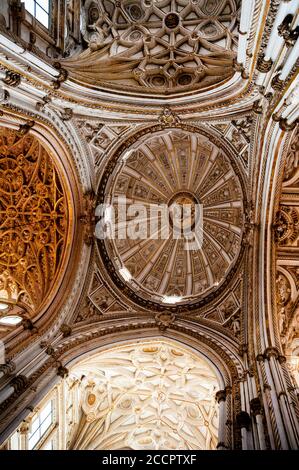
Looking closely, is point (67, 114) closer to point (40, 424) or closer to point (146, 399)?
point (40, 424)

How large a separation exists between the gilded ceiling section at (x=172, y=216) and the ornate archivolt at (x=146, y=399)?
7.72 ft

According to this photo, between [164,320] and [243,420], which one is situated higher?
[164,320]

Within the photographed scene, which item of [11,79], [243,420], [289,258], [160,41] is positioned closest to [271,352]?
[243,420]

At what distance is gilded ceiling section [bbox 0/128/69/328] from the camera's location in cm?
1493

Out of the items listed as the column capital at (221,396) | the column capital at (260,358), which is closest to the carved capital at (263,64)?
the column capital at (260,358)

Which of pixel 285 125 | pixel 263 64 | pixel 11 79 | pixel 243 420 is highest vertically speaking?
pixel 285 125

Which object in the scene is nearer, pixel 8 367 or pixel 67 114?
pixel 8 367

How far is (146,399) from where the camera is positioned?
1708 centimetres

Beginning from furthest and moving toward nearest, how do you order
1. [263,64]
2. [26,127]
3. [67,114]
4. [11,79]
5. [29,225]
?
[29,225] < [67,114] < [26,127] < [263,64] < [11,79]

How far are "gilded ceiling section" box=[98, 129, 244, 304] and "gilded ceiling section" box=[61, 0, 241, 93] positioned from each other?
2335 mm

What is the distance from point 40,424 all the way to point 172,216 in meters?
10.1

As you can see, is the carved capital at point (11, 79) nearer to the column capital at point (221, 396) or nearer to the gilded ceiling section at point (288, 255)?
the gilded ceiling section at point (288, 255)

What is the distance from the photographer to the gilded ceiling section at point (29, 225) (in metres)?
14.9
